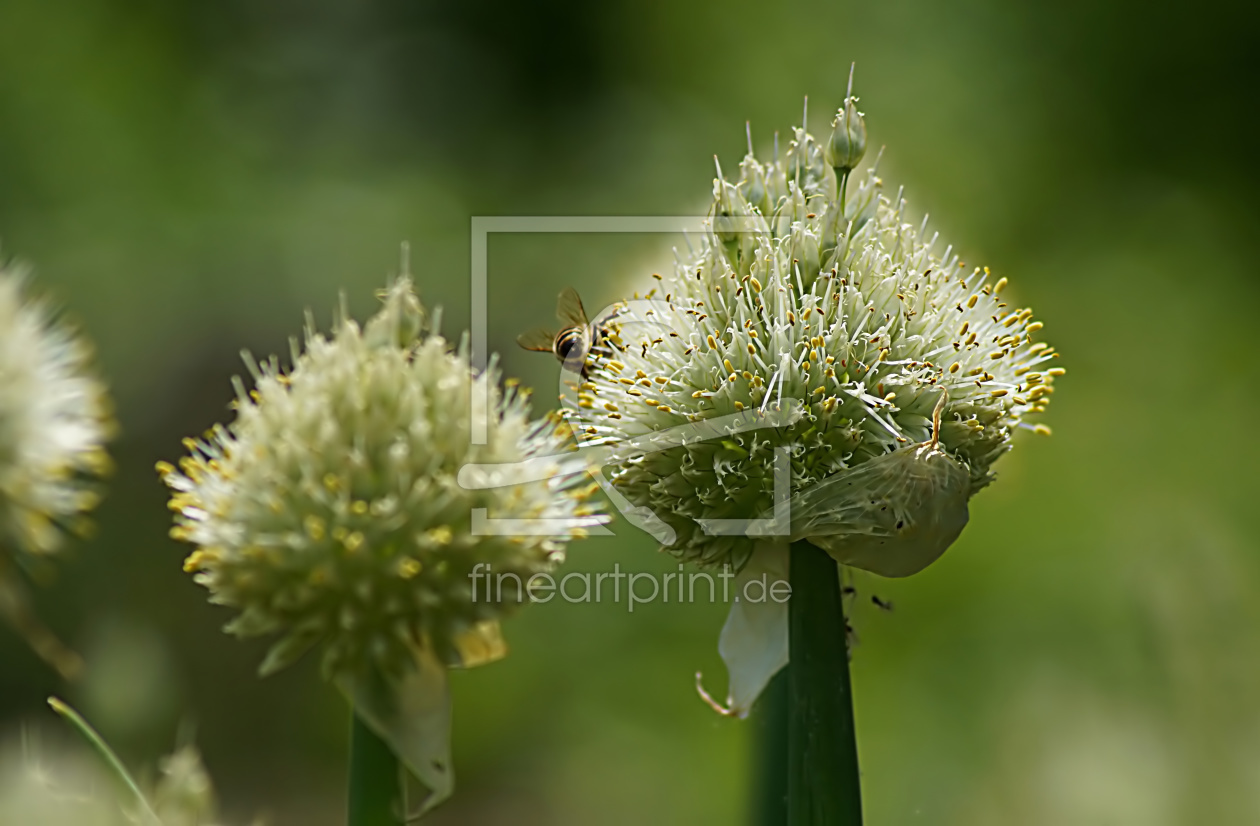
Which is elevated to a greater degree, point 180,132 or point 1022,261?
point 180,132

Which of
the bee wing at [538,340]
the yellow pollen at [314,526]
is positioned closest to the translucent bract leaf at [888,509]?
the yellow pollen at [314,526]

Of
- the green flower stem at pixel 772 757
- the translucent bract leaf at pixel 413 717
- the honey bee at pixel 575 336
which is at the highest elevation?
the honey bee at pixel 575 336

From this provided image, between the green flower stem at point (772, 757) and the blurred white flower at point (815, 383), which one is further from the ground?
the blurred white flower at point (815, 383)

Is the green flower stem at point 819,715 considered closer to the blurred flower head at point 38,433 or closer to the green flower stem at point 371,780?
the green flower stem at point 371,780

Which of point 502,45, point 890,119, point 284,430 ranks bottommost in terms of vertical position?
point 284,430

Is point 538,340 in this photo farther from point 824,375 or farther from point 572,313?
point 824,375

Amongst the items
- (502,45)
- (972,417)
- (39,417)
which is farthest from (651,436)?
(502,45)

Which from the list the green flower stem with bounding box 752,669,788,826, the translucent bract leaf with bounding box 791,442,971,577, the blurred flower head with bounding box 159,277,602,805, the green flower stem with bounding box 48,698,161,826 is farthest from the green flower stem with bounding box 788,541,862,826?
the green flower stem with bounding box 48,698,161,826

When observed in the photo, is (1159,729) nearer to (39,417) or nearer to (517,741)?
(517,741)

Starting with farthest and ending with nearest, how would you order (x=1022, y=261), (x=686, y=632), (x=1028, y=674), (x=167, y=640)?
1. (x=167, y=640)
2. (x=1022, y=261)
3. (x=686, y=632)
4. (x=1028, y=674)
